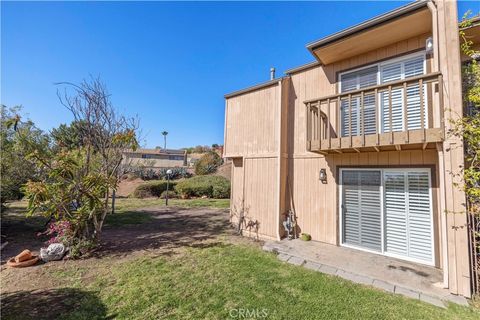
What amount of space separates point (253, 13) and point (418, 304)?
35.7 feet

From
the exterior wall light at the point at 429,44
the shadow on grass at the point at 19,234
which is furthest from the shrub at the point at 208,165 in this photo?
the exterior wall light at the point at 429,44

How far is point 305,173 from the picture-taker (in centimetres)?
721

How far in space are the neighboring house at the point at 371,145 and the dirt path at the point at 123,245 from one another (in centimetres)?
207

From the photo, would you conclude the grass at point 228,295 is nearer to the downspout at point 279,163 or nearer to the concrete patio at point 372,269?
the concrete patio at point 372,269

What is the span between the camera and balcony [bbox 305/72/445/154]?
180 inches

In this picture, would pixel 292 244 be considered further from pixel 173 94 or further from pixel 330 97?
pixel 173 94

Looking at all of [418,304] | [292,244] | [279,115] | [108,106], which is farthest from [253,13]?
[418,304]

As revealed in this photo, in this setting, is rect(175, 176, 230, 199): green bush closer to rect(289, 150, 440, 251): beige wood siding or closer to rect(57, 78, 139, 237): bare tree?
rect(57, 78, 139, 237): bare tree

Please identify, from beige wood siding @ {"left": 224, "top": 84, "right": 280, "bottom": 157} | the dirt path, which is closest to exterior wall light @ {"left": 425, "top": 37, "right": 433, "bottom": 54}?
beige wood siding @ {"left": 224, "top": 84, "right": 280, "bottom": 157}

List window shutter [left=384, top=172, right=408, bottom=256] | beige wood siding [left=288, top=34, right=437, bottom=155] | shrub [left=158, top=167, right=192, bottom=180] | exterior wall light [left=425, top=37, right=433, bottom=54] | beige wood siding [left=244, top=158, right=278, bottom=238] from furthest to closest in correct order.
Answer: shrub [left=158, top=167, right=192, bottom=180]
beige wood siding [left=244, top=158, right=278, bottom=238]
beige wood siding [left=288, top=34, right=437, bottom=155]
window shutter [left=384, top=172, right=408, bottom=256]
exterior wall light [left=425, top=37, right=433, bottom=54]

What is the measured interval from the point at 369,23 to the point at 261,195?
6091 mm

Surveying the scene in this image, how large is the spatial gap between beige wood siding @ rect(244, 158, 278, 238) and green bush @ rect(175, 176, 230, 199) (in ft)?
34.8

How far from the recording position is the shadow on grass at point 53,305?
3348 millimetres

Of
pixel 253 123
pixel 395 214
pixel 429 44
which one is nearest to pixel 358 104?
pixel 429 44
